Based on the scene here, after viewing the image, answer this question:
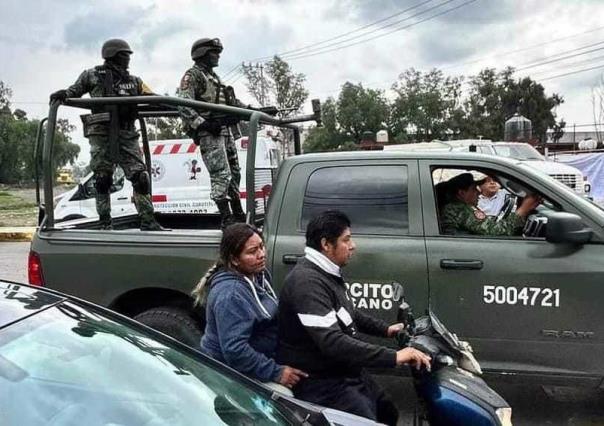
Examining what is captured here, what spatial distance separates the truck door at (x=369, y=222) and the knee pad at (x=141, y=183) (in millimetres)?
1483

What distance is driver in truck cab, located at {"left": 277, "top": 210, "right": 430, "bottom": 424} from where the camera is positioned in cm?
260

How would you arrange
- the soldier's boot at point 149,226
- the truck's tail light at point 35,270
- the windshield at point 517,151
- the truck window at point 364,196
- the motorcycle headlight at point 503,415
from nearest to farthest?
1. the motorcycle headlight at point 503,415
2. the truck window at point 364,196
3. the truck's tail light at point 35,270
4. the soldier's boot at point 149,226
5. the windshield at point 517,151

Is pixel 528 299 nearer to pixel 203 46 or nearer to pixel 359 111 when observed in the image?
pixel 203 46

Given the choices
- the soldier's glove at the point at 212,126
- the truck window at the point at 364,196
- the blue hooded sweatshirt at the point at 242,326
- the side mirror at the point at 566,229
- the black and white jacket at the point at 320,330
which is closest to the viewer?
the black and white jacket at the point at 320,330

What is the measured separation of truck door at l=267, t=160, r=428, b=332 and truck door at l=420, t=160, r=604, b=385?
161 millimetres

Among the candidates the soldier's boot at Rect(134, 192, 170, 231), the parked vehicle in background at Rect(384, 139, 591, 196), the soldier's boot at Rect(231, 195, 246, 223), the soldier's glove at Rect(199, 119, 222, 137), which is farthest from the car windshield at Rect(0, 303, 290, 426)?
the parked vehicle in background at Rect(384, 139, 591, 196)

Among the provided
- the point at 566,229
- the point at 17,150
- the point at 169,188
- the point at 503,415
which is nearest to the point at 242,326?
the point at 503,415

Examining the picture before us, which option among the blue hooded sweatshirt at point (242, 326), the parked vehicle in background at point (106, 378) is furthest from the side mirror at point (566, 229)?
the parked vehicle in background at point (106, 378)

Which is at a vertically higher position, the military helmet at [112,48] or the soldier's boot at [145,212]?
the military helmet at [112,48]

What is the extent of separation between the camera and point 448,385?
2.44 m

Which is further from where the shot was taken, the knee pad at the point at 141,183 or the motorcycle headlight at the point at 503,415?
the knee pad at the point at 141,183

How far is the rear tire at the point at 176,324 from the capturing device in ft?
12.8

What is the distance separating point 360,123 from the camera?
44.4 meters

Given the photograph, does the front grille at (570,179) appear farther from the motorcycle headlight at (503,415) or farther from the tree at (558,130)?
the tree at (558,130)
